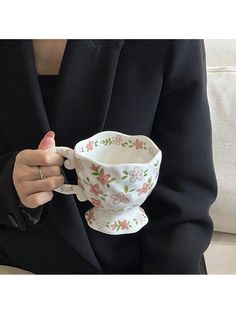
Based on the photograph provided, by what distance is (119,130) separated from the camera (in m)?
0.77

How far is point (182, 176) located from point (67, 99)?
242 millimetres

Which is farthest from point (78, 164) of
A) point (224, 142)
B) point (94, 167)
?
point (224, 142)

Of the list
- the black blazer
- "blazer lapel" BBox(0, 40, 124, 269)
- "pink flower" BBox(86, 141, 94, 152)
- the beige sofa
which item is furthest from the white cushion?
"pink flower" BBox(86, 141, 94, 152)

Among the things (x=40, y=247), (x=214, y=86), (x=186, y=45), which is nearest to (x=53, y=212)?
(x=40, y=247)

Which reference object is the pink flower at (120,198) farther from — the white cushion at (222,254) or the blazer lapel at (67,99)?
the white cushion at (222,254)

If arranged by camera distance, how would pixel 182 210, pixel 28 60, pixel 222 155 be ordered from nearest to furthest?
pixel 28 60 < pixel 182 210 < pixel 222 155

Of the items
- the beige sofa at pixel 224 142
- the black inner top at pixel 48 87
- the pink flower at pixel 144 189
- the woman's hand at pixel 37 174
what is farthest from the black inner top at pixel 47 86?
the beige sofa at pixel 224 142

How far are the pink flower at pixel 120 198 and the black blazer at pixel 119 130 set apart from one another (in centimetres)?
18

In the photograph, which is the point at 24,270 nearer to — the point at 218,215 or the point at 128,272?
the point at 128,272

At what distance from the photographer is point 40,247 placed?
0.82m

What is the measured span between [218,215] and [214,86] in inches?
11.5

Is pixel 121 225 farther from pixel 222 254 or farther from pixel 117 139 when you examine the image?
pixel 222 254

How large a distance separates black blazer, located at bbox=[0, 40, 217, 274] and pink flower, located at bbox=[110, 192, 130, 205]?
0.58 feet

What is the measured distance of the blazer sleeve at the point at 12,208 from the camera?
70cm
